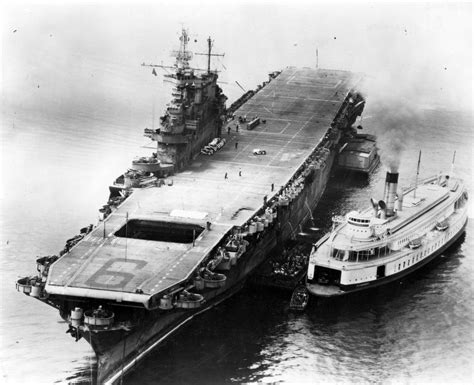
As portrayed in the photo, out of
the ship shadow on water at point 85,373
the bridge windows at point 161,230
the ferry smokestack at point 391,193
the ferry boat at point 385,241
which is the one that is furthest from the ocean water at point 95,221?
the bridge windows at point 161,230

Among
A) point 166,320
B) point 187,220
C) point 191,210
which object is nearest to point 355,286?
point 187,220

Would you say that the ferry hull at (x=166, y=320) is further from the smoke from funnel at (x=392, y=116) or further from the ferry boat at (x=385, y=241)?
the smoke from funnel at (x=392, y=116)

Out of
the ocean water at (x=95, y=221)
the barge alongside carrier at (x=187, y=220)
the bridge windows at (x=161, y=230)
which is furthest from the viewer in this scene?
the bridge windows at (x=161, y=230)

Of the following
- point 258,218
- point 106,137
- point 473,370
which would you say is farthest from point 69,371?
point 106,137

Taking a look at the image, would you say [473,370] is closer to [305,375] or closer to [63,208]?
[305,375]

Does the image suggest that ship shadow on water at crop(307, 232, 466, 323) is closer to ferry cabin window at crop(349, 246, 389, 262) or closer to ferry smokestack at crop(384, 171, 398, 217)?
ferry cabin window at crop(349, 246, 389, 262)
